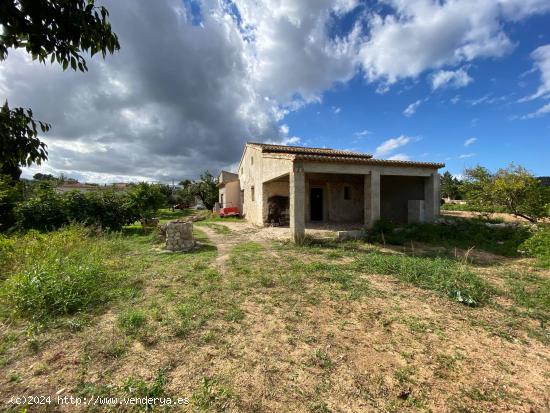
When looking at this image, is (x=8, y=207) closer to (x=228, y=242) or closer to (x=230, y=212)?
(x=228, y=242)

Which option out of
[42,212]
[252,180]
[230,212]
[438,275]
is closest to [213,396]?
[438,275]

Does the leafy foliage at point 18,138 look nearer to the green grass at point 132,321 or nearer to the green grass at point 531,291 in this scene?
the green grass at point 132,321

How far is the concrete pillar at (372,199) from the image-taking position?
1093 centimetres

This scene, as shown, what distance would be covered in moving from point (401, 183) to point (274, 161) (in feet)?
25.1

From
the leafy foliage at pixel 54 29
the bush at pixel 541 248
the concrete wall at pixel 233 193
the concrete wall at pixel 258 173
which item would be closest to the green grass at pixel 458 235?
the bush at pixel 541 248

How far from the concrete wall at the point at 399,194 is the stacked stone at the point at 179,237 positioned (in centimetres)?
1165

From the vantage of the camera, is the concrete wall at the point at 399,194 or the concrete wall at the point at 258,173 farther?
the concrete wall at the point at 399,194

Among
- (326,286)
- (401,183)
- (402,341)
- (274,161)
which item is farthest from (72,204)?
(401,183)

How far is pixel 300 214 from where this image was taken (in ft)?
31.6

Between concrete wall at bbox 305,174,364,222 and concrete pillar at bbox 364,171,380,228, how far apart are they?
4.79 metres

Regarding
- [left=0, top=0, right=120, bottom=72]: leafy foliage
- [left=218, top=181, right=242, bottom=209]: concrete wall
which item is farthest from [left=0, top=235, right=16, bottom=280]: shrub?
[left=218, top=181, right=242, bottom=209]: concrete wall

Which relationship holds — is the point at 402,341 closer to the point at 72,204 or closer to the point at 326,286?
the point at 326,286

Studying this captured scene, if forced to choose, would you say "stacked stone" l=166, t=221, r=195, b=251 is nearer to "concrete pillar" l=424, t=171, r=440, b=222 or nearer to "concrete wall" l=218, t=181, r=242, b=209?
"concrete pillar" l=424, t=171, r=440, b=222

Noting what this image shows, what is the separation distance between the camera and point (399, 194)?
15031 mm
